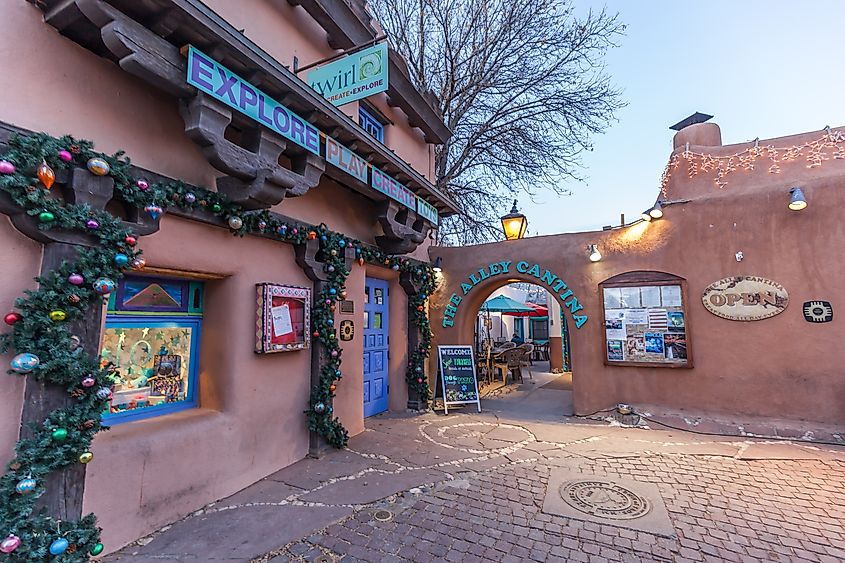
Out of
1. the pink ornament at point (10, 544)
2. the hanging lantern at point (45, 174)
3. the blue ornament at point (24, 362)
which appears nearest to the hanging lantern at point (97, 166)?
the hanging lantern at point (45, 174)

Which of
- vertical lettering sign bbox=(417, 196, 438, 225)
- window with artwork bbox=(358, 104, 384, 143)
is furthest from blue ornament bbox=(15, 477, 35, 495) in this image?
window with artwork bbox=(358, 104, 384, 143)

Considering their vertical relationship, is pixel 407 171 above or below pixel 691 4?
below

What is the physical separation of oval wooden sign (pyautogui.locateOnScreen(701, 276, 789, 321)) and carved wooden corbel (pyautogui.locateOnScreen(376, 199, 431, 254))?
464cm

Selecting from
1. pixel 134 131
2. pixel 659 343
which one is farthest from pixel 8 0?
pixel 659 343

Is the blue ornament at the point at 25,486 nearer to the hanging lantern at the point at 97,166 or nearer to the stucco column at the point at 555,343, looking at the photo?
the hanging lantern at the point at 97,166

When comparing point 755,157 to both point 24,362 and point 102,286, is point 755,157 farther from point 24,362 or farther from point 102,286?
point 24,362

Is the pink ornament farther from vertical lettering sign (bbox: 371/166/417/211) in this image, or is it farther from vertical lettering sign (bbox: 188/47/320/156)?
vertical lettering sign (bbox: 371/166/417/211)

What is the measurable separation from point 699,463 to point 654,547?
232 centimetres

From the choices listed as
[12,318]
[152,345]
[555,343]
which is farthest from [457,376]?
[555,343]

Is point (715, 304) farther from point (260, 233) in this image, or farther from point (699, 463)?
point (260, 233)

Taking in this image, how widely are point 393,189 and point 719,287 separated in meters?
5.21

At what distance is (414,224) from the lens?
6.82 m

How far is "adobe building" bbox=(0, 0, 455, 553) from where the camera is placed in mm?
2600

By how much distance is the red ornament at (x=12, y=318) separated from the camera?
2.34m
